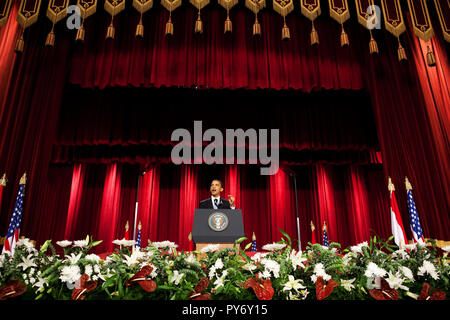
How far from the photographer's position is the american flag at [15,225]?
374 cm

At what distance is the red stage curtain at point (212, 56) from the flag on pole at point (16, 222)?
187 centimetres

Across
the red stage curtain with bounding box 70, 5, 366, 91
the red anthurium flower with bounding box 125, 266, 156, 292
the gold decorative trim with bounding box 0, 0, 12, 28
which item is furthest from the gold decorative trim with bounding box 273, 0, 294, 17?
the red anthurium flower with bounding box 125, 266, 156, 292

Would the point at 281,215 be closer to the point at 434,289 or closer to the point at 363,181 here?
the point at 363,181

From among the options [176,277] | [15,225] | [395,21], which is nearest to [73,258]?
[176,277]

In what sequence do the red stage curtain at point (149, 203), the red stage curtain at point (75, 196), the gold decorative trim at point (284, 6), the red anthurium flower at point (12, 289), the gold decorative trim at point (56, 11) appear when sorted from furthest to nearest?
1. the red stage curtain at point (149, 203)
2. the red stage curtain at point (75, 196)
3. the gold decorative trim at point (284, 6)
4. the gold decorative trim at point (56, 11)
5. the red anthurium flower at point (12, 289)

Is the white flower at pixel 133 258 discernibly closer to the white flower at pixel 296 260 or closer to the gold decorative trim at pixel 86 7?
the white flower at pixel 296 260

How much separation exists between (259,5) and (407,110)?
2720mm

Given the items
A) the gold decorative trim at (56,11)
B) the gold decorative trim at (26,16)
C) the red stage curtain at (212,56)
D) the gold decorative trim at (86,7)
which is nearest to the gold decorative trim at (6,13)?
the gold decorative trim at (26,16)

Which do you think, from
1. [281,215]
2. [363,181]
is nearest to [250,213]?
[281,215]

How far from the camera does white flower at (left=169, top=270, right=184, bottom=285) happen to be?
4.42 ft

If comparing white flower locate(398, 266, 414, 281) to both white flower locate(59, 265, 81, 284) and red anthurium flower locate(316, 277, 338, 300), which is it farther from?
white flower locate(59, 265, 81, 284)

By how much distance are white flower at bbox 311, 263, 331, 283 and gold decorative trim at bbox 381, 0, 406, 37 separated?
4.51 m

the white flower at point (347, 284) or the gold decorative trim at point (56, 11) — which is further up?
the gold decorative trim at point (56, 11)
